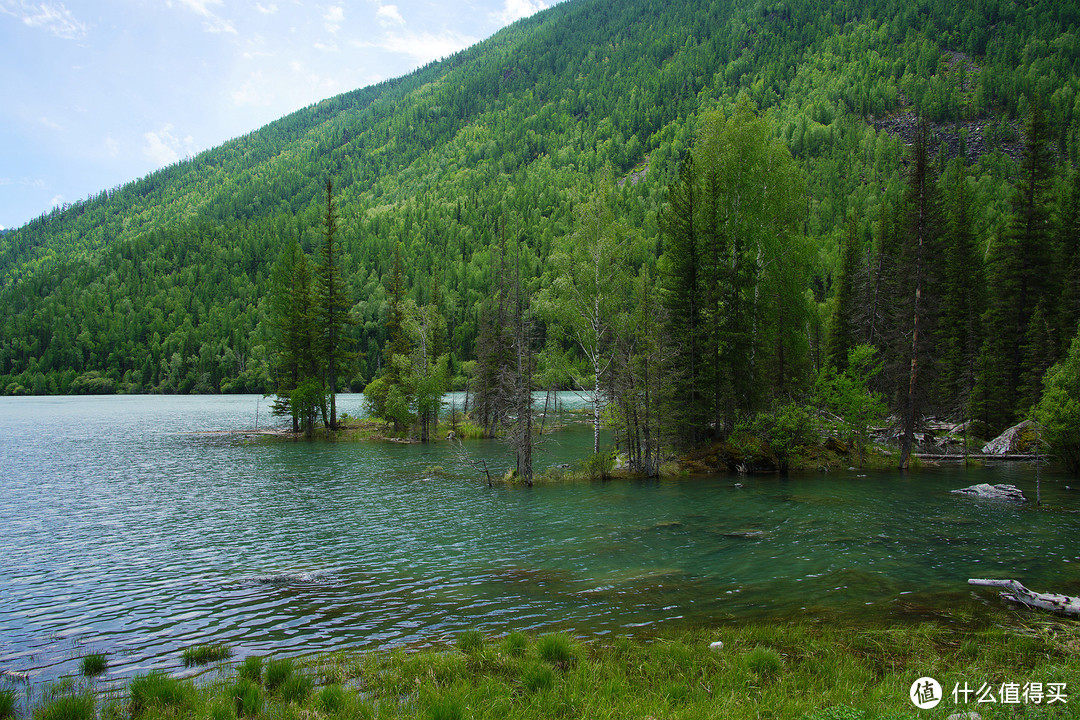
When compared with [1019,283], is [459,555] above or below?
below

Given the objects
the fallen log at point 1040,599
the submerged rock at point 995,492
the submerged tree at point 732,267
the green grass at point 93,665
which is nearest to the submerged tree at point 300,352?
the submerged tree at point 732,267

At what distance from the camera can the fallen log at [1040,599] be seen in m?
10.8

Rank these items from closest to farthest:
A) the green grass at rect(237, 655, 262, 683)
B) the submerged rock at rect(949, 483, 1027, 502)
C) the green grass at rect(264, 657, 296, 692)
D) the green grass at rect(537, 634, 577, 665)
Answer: the green grass at rect(264, 657, 296, 692) < the green grass at rect(237, 655, 262, 683) < the green grass at rect(537, 634, 577, 665) < the submerged rock at rect(949, 483, 1027, 502)

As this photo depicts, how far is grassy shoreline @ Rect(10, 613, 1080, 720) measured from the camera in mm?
6820

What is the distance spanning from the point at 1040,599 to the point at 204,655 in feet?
54.3

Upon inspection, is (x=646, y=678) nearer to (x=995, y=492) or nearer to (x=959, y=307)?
(x=995, y=492)

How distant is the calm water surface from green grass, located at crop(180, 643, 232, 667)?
298 millimetres

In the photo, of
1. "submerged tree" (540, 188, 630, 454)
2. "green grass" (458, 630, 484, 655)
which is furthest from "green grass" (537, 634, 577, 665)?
"submerged tree" (540, 188, 630, 454)

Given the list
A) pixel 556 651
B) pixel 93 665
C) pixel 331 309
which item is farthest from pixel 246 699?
pixel 331 309

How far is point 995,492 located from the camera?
23.0 m

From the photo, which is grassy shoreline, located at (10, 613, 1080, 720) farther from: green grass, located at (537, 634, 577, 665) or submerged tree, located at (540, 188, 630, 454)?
submerged tree, located at (540, 188, 630, 454)

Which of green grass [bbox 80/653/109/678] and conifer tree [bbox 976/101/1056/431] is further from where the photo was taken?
conifer tree [bbox 976/101/1056/431]

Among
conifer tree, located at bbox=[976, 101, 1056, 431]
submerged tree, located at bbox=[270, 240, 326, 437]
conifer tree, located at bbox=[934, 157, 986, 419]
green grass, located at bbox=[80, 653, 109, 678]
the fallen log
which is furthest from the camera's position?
submerged tree, located at bbox=[270, 240, 326, 437]

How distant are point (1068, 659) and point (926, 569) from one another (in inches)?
256
